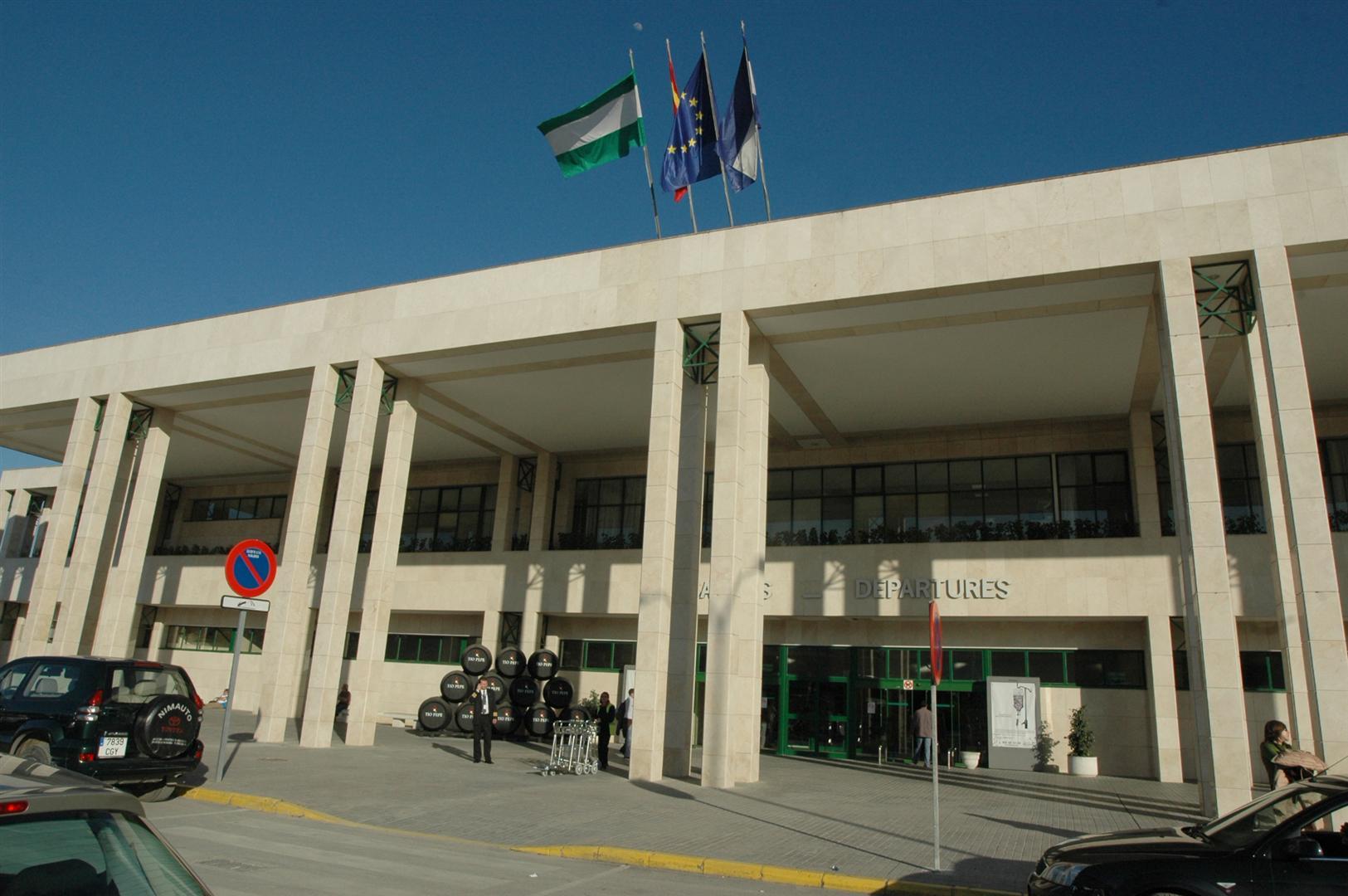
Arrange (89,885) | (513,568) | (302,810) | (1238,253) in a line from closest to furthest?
(89,885)
(302,810)
(1238,253)
(513,568)

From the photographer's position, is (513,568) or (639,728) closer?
(639,728)

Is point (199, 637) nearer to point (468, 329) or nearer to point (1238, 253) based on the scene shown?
point (468, 329)

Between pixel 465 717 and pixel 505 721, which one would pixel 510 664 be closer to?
pixel 505 721

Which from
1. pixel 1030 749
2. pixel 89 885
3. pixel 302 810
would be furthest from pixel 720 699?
pixel 89 885

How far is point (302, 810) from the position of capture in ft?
39.1

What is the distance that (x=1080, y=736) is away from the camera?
72.4 ft

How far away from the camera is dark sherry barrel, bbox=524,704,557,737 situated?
973 inches

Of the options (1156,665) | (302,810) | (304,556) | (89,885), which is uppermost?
(304,556)

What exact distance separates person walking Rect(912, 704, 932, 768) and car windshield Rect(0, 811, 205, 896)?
20.4 meters

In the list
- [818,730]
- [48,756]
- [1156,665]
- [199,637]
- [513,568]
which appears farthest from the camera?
[199,637]

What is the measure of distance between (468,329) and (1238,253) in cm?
1613

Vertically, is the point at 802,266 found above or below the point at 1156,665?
above

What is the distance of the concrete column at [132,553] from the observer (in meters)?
26.6

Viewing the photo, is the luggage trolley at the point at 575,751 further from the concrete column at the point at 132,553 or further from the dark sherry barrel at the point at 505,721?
the concrete column at the point at 132,553
